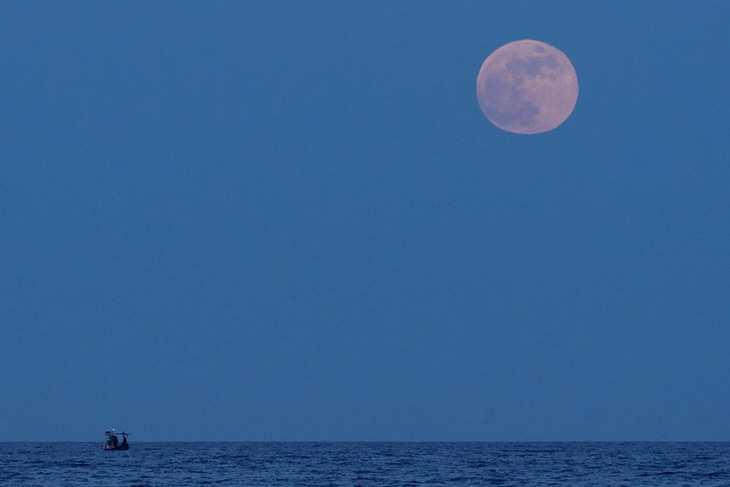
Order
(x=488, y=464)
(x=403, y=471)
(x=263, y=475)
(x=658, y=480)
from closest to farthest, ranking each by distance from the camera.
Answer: (x=658, y=480) → (x=263, y=475) → (x=403, y=471) → (x=488, y=464)

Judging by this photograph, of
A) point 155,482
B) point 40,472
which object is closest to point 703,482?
point 155,482

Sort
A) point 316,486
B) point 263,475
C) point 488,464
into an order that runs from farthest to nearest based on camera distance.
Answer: point 488,464 < point 263,475 < point 316,486

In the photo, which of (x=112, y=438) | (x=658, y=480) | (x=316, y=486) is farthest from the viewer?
(x=112, y=438)

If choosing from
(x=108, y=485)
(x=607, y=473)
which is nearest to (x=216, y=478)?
(x=108, y=485)

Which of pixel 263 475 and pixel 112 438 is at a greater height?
pixel 112 438

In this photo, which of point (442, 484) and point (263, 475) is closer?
point (442, 484)

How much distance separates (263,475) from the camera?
82375mm

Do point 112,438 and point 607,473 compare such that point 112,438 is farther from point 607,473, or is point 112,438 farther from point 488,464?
point 607,473

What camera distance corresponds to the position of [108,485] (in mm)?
71000

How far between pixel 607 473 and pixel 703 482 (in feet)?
41.7

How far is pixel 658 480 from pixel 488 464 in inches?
1133

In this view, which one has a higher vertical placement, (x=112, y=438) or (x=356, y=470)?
(x=112, y=438)

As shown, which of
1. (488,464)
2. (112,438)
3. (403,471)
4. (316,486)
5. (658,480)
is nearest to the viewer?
(316,486)

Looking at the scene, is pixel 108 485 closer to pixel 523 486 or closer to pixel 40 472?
pixel 40 472
